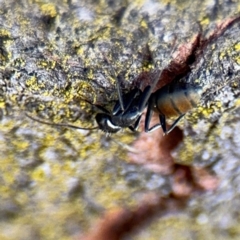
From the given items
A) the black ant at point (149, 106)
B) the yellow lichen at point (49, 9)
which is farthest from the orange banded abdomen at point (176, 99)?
the yellow lichen at point (49, 9)

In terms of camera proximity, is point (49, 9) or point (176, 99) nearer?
point (49, 9)

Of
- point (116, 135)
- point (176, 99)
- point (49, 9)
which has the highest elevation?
point (49, 9)

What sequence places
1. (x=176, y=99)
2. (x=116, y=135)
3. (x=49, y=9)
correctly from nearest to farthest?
(x=49, y=9), (x=176, y=99), (x=116, y=135)

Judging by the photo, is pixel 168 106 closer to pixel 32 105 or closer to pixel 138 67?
pixel 138 67

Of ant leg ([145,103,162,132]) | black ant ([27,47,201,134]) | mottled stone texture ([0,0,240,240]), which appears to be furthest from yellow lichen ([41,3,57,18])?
ant leg ([145,103,162,132])

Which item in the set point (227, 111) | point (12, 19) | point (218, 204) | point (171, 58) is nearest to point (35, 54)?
point (12, 19)

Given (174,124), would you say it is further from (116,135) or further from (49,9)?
(49,9)

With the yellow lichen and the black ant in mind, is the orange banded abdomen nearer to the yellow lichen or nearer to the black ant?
the black ant

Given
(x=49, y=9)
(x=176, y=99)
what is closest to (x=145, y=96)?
(x=176, y=99)

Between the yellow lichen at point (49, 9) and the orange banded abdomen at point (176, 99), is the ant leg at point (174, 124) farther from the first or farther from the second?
the yellow lichen at point (49, 9)
